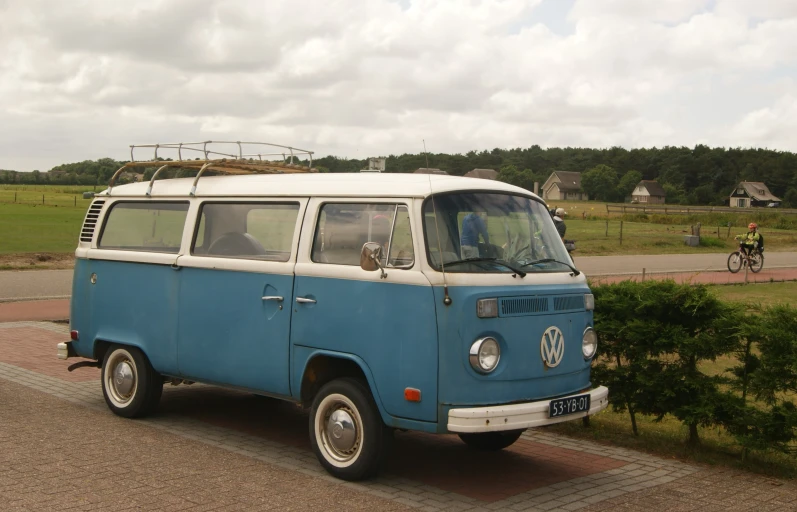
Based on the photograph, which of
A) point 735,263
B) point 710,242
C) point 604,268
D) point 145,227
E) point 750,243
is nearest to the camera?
point 145,227

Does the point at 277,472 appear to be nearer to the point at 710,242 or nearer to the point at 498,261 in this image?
the point at 498,261

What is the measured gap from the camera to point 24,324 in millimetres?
14328

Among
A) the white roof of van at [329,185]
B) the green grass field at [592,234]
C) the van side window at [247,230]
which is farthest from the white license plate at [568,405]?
the green grass field at [592,234]

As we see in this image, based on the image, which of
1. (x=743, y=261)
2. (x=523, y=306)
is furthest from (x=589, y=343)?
(x=743, y=261)

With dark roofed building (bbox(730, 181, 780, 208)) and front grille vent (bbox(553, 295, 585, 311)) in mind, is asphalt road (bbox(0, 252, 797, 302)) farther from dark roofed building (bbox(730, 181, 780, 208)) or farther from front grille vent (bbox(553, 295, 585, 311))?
dark roofed building (bbox(730, 181, 780, 208))

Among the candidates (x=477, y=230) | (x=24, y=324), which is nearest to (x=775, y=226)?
(x=24, y=324)

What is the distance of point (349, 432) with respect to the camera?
252 inches

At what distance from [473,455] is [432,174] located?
2311 mm

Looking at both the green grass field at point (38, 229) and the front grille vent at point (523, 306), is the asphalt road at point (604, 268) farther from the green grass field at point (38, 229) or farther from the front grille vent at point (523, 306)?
the front grille vent at point (523, 306)

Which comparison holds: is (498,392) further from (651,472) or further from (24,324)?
(24,324)

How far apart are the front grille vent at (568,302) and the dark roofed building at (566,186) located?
113334 mm

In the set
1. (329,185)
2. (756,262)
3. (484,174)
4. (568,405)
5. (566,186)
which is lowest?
(568,405)

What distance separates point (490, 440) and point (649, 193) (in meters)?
130

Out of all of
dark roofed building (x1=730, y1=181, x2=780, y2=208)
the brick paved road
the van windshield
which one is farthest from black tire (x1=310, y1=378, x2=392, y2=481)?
dark roofed building (x1=730, y1=181, x2=780, y2=208)
